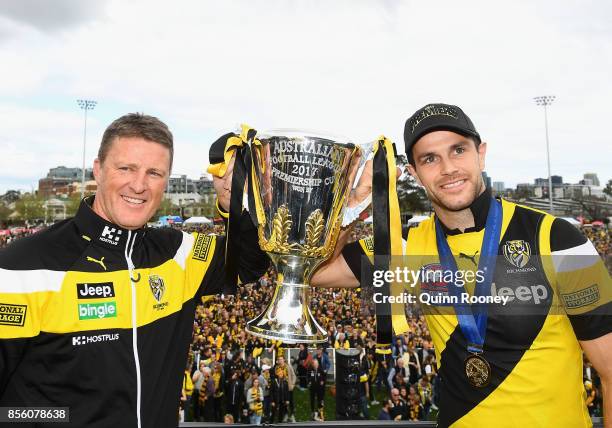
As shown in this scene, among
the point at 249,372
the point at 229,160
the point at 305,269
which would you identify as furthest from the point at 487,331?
the point at 249,372

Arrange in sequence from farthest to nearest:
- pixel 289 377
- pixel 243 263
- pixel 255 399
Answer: pixel 289 377 < pixel 255 399 < pixel 243 263

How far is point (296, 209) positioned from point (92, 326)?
0.94 metres

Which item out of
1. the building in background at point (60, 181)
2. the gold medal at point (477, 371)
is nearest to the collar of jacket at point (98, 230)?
the gold medal at point (477, 371)

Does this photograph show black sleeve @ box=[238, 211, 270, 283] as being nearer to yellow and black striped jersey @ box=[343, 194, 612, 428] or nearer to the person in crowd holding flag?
yellow and black striped jersey @ box=[343, 194, 612, 428]

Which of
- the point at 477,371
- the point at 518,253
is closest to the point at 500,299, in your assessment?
the point at 518,253

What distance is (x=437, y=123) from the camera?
205 centimetres

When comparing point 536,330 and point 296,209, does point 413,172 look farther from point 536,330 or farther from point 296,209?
point 536,330

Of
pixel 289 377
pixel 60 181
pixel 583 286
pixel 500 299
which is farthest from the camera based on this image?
pixel 60 181

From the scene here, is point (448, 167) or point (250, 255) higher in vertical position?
point (448, 167)

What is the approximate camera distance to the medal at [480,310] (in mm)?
2014

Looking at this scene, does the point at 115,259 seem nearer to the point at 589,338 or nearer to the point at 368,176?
the point at 368,176

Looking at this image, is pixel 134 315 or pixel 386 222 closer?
pixel 134 315

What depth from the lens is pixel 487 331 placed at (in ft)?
6.74

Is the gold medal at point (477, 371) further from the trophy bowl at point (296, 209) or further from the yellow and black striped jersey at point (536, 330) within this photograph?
the trophy bowl at point (296, 209)
